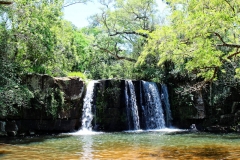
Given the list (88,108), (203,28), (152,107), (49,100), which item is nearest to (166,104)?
(152,107)

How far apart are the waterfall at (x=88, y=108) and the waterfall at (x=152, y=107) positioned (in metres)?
3.56

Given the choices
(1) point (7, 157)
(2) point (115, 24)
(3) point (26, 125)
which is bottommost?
(1) point (7, 157)

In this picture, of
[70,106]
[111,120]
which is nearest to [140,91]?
[111,120]

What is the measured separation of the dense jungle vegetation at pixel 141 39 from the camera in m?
10.0

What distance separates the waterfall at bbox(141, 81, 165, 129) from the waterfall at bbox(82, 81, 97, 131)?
11.7 feet

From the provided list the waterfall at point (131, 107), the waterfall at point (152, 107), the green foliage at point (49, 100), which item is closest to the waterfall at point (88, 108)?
the green foliage at point (49, 100)

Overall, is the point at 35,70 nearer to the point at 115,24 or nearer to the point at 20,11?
the point at 20,11

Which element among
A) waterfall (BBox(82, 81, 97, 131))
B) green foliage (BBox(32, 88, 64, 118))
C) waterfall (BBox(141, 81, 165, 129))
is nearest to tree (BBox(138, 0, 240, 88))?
green foliage (BBox(32, 88, 64, 118))

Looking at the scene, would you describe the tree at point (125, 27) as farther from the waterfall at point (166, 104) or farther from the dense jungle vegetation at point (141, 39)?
the waterfall at point (166, 104)

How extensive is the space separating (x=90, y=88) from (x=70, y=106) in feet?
7.12

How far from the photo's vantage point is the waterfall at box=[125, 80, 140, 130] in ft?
60.6

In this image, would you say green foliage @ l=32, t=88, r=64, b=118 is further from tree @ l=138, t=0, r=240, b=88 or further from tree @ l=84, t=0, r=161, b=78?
tree @ l=84, t=0, r=161, b=78

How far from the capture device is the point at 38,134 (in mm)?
15531

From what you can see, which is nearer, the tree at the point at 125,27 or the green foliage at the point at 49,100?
the green foliage at the point at 49,100
